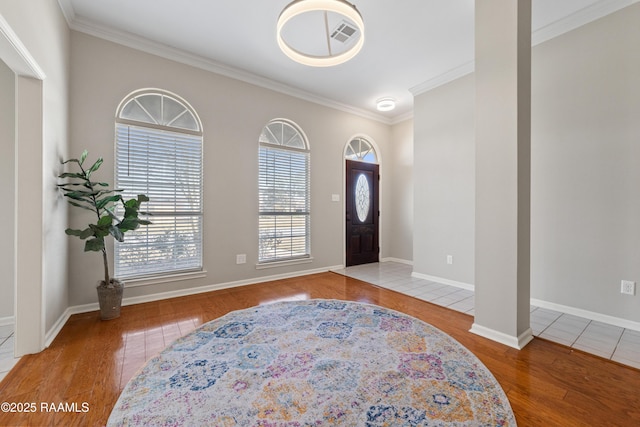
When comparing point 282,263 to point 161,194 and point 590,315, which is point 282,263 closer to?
point 161,194

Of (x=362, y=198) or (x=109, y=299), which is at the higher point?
(x=362, y=198)

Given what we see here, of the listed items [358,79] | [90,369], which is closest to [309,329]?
[90,369]

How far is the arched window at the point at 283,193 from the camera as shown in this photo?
427cm

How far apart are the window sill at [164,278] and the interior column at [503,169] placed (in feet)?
10.9

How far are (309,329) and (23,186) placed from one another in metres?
2.60

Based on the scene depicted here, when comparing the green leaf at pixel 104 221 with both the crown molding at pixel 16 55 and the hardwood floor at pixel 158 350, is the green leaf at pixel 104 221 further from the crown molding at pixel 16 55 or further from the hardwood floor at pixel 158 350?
the crown molding at pixel 16 55

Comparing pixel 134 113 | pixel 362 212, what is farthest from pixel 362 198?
pixel 134 113

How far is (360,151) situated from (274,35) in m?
2.91

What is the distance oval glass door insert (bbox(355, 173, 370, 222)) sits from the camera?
5570 mm

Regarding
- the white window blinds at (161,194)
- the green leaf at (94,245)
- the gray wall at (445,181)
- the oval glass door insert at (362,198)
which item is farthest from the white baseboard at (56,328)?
the gray wall at (445,181)

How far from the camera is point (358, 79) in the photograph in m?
4.24

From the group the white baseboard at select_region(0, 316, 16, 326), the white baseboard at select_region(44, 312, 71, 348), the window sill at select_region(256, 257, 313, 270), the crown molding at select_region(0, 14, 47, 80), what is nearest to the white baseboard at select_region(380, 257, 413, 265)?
the window sill at select_region(256, 257, 313, 270)

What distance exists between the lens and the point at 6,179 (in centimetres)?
261

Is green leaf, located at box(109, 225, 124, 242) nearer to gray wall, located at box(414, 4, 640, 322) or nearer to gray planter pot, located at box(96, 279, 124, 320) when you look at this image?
gray planter pot, located at box(96, 279, 124, 320)
